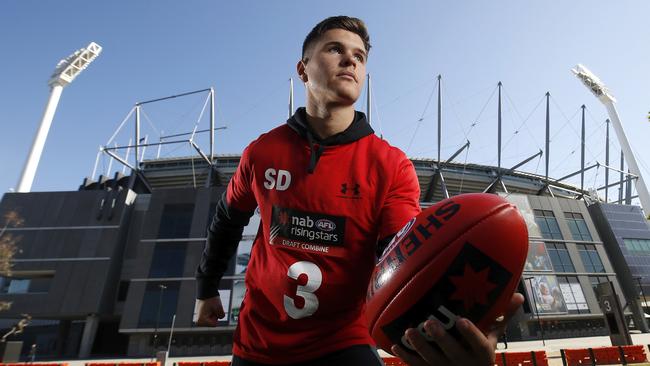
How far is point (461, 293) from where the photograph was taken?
154 cm

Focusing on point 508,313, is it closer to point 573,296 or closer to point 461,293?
point 461,293

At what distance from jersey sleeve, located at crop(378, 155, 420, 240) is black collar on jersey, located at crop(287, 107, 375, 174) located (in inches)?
13.8

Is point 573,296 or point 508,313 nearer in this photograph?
point 508,313

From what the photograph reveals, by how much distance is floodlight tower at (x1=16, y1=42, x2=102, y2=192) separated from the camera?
56.2 m

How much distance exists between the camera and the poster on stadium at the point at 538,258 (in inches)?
1651

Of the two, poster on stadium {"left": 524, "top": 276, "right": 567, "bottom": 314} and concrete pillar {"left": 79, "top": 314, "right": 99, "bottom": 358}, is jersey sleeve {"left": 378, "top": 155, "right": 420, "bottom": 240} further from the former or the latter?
concrete pillar {"left": 79, "top": 314, "right": 99, "bottom": 358}

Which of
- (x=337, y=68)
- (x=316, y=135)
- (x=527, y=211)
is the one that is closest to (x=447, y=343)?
(x=316, y=135)

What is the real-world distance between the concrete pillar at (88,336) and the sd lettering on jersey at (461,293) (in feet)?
147

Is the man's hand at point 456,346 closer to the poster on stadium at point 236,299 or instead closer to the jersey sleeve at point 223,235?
the jersey sleeve at point 223,235

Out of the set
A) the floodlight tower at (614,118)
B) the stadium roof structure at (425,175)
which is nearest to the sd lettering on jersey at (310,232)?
the stadium roof structure at (425,175)

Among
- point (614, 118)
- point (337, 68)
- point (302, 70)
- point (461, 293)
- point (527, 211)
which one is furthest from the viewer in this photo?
point (614, 118)

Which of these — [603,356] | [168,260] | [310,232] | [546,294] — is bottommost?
[603,356]

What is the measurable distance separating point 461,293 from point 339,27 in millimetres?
1853

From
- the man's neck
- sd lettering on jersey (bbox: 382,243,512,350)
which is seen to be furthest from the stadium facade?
sd lettering on jersey (bbox: 382,243,512,350)
